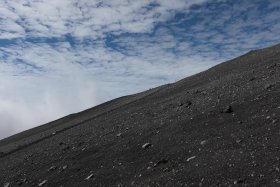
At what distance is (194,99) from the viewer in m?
25.3

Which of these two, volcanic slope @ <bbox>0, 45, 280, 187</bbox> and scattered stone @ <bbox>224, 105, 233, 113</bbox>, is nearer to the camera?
volcanic slope @ <bbox>0, 45, 280, 187</bbox>

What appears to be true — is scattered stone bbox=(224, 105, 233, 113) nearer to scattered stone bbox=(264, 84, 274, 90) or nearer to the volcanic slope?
the volcanic slope

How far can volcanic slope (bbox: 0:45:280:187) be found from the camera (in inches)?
507

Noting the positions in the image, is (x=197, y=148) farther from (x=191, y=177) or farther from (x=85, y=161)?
(x=85, y=161)

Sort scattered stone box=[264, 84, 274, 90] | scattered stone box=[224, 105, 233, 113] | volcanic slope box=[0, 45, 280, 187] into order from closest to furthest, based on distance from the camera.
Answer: volcanic slope box=[0, 45, 280, 187] < scattered stone box=[224, 105, 233, 113] < scattered stone box=[264, 84, 274, 90]

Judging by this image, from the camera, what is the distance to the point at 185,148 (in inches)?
631

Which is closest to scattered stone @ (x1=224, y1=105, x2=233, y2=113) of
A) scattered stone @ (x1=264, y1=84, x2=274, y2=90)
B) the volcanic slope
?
the volcanic slope

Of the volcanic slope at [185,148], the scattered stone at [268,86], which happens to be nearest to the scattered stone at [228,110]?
the volcanic slope at [185,148]

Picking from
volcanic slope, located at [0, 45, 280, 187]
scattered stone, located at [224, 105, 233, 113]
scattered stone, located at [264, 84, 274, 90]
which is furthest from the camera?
scattered stone, located at [264, 84, 274, 90]

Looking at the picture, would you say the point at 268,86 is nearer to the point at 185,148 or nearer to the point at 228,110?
→ the point at 228,110

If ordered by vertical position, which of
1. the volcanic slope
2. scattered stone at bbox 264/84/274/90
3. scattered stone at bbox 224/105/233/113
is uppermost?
scattered stone at bbox 264/84/274/90

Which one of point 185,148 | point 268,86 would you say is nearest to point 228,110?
point 268,86

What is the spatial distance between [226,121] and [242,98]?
3455 mm

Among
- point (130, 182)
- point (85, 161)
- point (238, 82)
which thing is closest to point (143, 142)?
point (85, 161)
